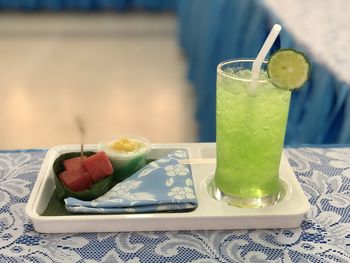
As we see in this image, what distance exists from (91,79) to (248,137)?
2499 millimetres

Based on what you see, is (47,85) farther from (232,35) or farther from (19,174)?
(19,174)

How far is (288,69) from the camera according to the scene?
0.59m

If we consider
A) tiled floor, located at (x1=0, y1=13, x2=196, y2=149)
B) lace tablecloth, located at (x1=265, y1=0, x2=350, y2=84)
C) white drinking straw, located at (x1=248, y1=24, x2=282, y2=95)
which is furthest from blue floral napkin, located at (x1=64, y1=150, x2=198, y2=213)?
tiled floor, located at (x1=0, y1=13, x2=196, y2=149)

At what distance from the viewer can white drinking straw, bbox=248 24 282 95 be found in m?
0.58

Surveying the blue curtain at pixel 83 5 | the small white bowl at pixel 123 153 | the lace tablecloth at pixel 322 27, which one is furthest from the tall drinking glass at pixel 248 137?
the blue curtain at pixel 83 5

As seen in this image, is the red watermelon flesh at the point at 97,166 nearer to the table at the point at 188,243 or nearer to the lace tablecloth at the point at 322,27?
the table at the point at 188,243

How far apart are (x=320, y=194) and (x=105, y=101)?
83.6 inches

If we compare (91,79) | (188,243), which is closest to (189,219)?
(188,243)

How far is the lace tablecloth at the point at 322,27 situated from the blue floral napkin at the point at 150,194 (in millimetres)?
611

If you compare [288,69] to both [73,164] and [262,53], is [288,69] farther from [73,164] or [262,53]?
[73,164]

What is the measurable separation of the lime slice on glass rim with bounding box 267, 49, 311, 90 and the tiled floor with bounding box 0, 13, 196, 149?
50.1 inches

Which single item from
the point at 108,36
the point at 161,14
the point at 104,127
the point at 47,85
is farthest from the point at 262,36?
the point at 161,14

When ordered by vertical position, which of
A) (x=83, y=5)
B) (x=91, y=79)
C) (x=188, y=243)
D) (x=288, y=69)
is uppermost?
(x=288, y=69)

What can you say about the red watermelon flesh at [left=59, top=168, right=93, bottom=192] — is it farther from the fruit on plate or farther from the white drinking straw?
the white drinking straw
